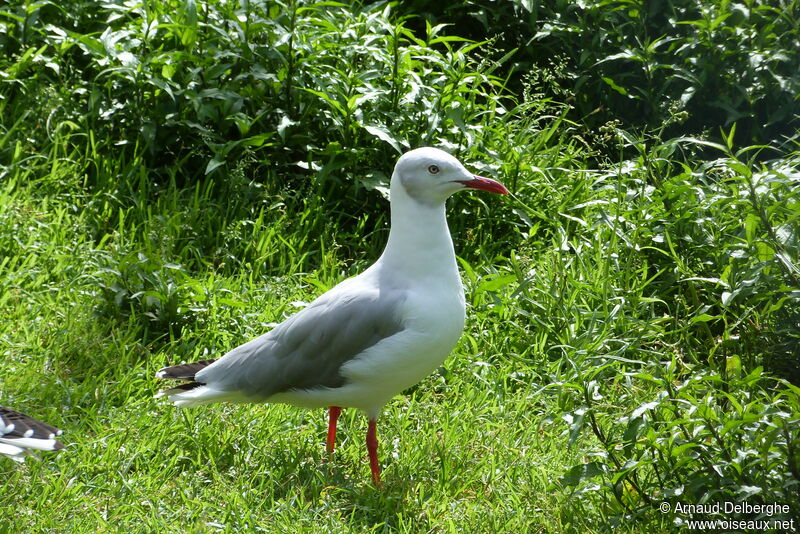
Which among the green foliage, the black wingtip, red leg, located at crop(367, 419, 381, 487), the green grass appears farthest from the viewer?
the green foliage

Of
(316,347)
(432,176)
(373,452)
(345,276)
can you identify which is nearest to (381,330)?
(316,347)

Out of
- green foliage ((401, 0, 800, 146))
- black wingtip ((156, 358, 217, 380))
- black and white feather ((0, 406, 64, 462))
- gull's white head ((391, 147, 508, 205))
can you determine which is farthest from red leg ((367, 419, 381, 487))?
green foliage ((401, 0, 800, 146))

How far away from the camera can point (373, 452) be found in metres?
4.01

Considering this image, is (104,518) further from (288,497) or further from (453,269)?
(453,269)

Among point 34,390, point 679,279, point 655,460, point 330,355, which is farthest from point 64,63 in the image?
point 655,460

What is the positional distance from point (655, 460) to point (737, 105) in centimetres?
304

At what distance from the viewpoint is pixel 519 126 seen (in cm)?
621

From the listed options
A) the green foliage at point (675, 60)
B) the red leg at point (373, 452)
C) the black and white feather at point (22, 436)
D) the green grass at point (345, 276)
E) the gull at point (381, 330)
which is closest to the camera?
the black and white feather at point (22, 436)

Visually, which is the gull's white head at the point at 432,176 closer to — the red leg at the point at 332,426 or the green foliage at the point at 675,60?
the red leg at the point at 332,426

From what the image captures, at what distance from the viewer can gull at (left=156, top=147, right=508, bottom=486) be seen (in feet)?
12.7

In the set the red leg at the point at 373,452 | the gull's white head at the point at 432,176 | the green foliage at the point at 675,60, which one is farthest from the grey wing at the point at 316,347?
the green foliage at the point at 675,60

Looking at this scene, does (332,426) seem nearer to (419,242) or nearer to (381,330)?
(381,330)

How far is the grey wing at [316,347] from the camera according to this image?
3910 mm

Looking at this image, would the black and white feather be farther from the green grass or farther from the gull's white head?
the gull's white head
